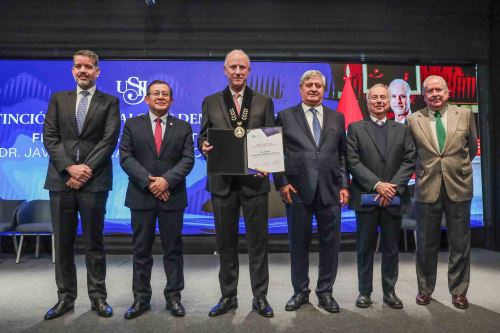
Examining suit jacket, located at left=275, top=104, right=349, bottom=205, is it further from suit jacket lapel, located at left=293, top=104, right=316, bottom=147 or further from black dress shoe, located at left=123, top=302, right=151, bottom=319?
black dress shoe, located at left=123, top=302, right=151, bottom=319

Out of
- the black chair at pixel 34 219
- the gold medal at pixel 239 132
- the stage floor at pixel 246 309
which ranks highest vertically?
the gold medal at pixel 239 132

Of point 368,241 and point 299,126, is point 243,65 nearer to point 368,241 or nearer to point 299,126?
point 299,126

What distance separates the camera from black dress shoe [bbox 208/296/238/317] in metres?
2.81

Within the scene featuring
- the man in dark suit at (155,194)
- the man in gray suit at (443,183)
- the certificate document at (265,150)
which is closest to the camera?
the certificate document at (265,150)

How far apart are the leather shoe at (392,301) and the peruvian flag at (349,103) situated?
303 centimetres

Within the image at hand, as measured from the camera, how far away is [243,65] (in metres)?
2.84

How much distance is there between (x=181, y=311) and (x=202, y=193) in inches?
111

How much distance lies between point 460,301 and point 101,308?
2.59 metres

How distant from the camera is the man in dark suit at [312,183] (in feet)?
9.55

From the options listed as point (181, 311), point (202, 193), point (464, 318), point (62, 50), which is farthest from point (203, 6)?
point (464, 318)

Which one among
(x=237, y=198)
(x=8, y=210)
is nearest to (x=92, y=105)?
(x=237, y=198)

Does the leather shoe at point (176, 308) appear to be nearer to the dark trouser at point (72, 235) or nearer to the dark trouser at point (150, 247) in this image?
the dark trouser at point (150, 247)

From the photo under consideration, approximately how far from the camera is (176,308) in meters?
2.82

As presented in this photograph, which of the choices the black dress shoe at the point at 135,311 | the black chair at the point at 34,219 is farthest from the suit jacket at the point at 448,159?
the black chair at the point at 34,219
